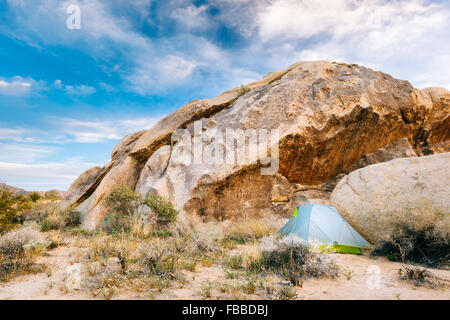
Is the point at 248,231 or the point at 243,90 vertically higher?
the point at 243,90

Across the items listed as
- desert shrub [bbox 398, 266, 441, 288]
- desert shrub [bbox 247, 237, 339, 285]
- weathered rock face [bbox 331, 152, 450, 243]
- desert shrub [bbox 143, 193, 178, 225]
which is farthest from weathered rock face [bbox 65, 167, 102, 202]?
desert shrub [bbox 398, 266, 441, 288]

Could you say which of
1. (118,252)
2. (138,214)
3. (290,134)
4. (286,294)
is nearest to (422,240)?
(286,294)

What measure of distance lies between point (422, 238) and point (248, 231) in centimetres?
455

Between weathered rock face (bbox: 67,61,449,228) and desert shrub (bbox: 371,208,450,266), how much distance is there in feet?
15.8

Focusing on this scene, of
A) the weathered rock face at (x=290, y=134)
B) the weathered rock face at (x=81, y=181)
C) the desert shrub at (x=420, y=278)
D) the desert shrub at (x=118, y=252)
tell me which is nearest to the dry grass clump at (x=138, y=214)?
the weathered rock face at (x=290, y=134)

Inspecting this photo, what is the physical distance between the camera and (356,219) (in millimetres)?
7133

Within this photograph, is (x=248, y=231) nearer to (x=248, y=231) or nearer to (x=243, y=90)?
(x=248, y=231)

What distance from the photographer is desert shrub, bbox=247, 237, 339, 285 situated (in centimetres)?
475

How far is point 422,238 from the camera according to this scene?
5.68m

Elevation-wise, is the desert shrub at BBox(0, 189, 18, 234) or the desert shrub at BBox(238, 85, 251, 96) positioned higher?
the desert shrub at BBox(238, 85, 251, 96)

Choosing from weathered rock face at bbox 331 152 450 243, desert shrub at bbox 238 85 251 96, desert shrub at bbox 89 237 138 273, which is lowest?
desert shrub at bbox 89 237 138 273

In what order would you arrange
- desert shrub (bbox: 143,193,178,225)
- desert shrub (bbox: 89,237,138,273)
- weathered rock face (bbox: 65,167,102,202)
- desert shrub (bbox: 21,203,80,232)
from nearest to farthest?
desert shrub (bbox: 89,237,138,273), desert shrub (bbox: 143,193,178,225), desert shrub (bbox: 21,203,80,232), weathered rock face (bbox: 65,167,102,202)

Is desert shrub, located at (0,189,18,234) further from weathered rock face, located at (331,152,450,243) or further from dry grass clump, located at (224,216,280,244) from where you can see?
weathered rock face, located at (331,152,450,243)

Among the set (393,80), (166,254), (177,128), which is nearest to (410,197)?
(166,254)
